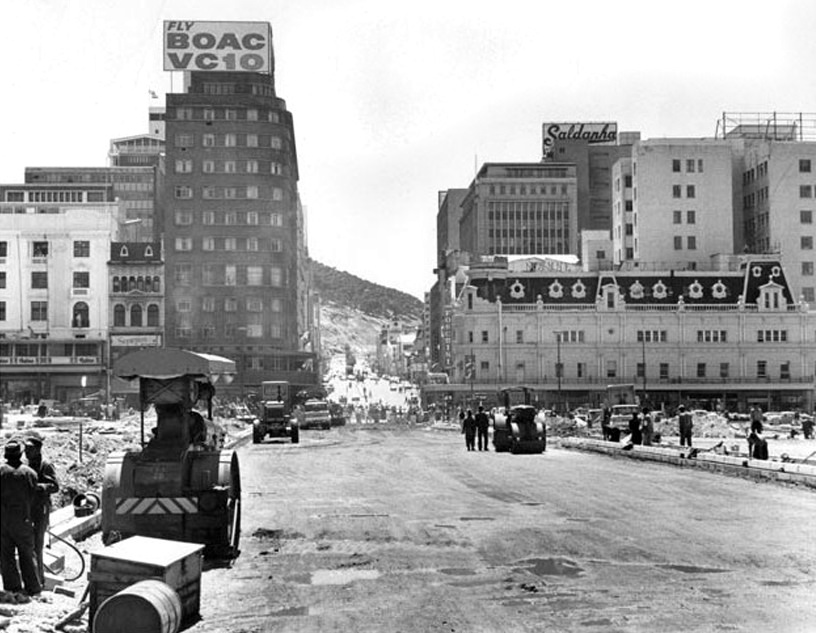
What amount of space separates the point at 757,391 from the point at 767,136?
40073 millimetres

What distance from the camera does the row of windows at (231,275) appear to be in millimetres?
122625

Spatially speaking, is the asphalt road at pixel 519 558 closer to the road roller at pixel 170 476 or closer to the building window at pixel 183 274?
the road roller at pixel 170 476

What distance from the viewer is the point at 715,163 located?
125312mm

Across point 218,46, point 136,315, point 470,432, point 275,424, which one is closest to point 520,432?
point 470,432

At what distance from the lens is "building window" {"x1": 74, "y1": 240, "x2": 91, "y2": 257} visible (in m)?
113

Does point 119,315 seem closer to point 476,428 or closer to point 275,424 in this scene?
point 275,424

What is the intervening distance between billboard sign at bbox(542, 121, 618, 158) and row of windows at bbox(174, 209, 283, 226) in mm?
76632

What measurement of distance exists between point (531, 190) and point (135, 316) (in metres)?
80.6

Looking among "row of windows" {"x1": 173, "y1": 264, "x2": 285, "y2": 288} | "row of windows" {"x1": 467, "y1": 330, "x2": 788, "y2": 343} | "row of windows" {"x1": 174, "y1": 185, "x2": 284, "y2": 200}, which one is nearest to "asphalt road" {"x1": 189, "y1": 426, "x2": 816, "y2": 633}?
"row of windows" {"x1": 467, "y1": 330, "x2": 788, "y2": 343}

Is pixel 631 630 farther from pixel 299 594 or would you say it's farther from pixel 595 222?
pixel 595 222

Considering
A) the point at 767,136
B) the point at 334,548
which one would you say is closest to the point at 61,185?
the point at 767,136

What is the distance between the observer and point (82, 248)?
113m

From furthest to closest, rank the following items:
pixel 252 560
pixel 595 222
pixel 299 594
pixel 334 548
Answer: pixel 595 222 → pixel 334 548 → pixel 252 560 → pixel 299 594

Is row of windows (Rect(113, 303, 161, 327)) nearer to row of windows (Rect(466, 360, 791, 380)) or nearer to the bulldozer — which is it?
row of windows (Rect(466, 360, 791, 380))
